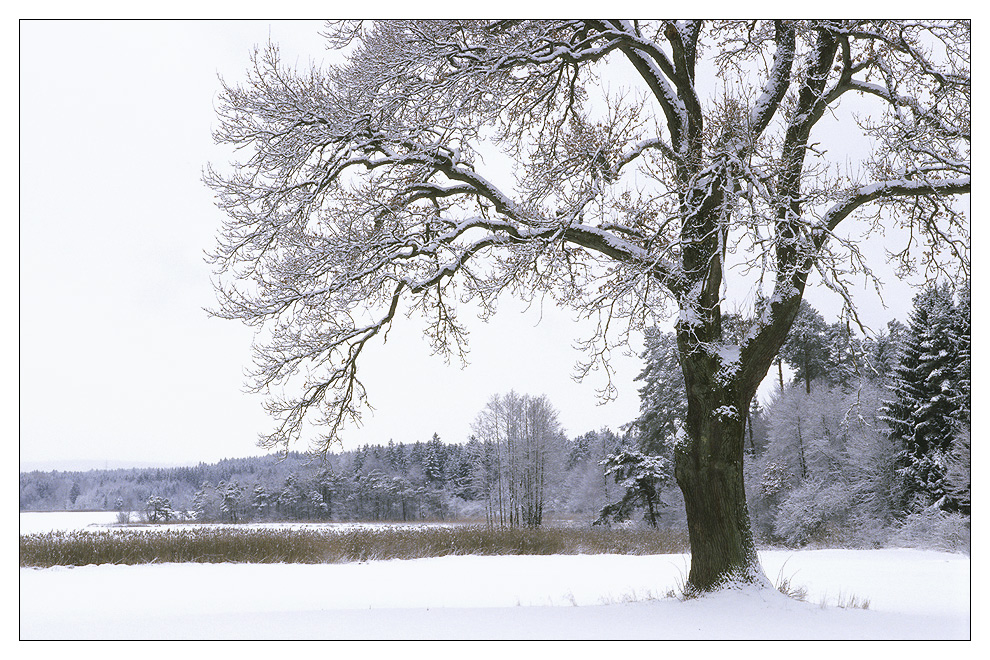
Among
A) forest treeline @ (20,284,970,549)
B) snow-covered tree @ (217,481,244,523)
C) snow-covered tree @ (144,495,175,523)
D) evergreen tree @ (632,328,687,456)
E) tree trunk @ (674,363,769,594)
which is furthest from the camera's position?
evergreen tree @ (632,328,687,456)

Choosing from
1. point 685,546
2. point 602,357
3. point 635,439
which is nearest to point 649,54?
point 602,357

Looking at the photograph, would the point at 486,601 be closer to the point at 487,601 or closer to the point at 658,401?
the point at 487,601

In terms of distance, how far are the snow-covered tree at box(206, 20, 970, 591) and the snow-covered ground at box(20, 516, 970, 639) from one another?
99 centimetres

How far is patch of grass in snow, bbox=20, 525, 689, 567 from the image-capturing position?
1337 cm

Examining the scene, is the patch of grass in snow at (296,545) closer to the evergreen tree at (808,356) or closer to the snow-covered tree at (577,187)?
the snow-covered tree at (577,187)

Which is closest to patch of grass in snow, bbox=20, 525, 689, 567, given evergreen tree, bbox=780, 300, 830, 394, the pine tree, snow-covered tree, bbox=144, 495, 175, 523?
snow-covered tree, bbox=144, 495, 175, 523

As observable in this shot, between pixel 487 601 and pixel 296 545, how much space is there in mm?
7485

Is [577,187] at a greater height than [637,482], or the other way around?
[577,187]

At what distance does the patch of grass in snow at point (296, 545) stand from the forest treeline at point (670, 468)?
102 cm

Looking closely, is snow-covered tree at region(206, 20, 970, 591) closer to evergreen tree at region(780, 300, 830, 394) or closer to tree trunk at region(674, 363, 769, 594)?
tree trunk at region(674, 363, 769, 594)

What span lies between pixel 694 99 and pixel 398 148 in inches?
143

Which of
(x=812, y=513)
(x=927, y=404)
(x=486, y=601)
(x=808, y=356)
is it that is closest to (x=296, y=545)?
(x=486, y=601)

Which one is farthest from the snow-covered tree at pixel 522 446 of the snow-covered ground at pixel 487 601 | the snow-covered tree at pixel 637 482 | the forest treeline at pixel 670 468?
the snow-covered ground at pixel 487 601

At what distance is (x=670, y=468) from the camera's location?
29422mm
